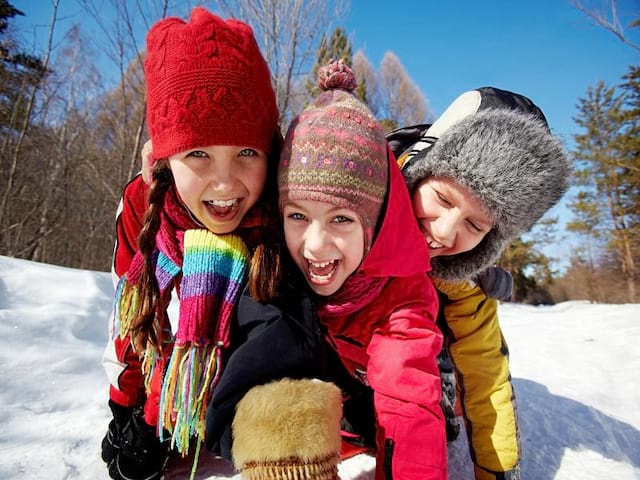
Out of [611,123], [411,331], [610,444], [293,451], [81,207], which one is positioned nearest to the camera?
[293,451]

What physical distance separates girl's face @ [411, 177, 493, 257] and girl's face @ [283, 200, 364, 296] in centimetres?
32

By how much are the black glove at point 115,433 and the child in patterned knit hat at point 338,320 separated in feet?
1.33

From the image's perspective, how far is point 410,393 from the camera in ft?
2.95

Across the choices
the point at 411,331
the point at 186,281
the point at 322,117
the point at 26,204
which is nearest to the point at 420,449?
the point at 411,331

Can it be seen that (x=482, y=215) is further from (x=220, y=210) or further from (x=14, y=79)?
(x=14, y=79)

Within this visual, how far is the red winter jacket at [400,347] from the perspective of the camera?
87 cm

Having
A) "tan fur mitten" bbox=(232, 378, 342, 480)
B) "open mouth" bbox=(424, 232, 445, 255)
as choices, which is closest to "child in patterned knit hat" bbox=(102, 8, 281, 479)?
"tan fur mitten" bbox=(232, 378, 342, 480)

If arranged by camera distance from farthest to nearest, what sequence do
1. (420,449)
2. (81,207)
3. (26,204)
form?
(81,207) → (26,204) → (420,449)

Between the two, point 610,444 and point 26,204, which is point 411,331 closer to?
point 610,444

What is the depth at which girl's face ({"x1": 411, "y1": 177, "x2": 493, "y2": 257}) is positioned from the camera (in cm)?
120

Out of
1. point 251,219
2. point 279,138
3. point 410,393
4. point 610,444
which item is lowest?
point 610,444

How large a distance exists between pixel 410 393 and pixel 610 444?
3.34ft

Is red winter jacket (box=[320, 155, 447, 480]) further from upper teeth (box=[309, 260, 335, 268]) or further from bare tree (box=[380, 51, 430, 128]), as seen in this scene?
bare tree (box=[380, 51, 430, 128])

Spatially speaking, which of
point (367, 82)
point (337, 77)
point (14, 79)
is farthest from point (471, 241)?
point (367, 82)
